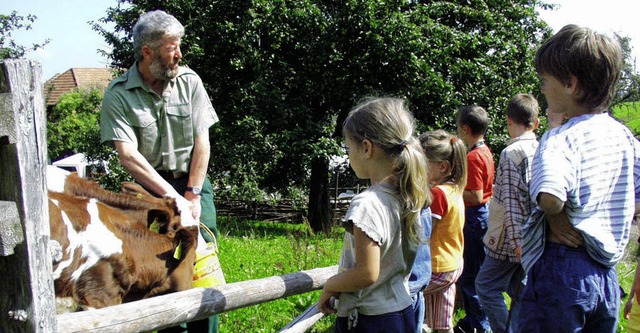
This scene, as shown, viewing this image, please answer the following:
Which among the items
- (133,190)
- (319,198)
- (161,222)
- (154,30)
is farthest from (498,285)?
(319,198)

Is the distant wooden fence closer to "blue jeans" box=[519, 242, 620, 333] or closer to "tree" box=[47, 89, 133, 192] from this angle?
"tree" box=[47, 89, 133, 192]

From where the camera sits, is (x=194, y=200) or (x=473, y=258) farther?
(x=473, y=258)

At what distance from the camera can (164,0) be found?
564 inches

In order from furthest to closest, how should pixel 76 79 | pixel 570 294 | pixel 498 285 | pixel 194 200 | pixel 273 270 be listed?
pixel 76 79
pixel 273 270
pixel 498 285
pixel 194 200
pixel 570 294

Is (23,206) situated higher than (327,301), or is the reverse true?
(23,206)

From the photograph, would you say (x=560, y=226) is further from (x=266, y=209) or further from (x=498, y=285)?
(x=266, y=209)

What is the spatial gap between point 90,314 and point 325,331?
3.01 meters

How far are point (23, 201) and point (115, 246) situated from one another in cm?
102

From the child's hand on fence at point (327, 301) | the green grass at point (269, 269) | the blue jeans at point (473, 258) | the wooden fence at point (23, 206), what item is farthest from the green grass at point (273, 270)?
the wooden fence at point (23, 206)

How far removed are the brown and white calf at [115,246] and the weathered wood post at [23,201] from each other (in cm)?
69

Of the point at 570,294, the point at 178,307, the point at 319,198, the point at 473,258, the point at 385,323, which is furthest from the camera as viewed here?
the point at 319,198

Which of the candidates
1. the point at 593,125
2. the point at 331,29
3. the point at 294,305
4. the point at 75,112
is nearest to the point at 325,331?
the point at 294,305

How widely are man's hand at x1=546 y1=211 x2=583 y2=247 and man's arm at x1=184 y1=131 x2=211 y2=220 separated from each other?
80.3 inches

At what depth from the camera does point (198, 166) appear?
3.67 m
